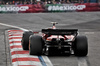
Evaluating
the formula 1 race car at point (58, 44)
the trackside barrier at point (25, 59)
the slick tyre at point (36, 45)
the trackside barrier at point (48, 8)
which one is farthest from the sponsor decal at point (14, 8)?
the slick tyre at point (36, 45)

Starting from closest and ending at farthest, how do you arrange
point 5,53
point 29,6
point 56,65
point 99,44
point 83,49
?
point 56,65 → point 83,49 → point 5,53 → point 99,44 → point 29,6

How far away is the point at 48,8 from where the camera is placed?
123ft

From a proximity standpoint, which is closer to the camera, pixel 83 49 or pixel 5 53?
pixel 83 49

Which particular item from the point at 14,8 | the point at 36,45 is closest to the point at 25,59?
the point at 36,45

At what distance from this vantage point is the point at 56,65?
9.25m

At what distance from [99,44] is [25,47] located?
3691 millimetres

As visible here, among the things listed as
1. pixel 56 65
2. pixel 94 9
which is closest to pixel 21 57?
pixel 56 65

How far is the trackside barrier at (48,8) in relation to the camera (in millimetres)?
35906

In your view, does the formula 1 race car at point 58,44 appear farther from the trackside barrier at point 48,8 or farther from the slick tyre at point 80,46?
the trackside barrier at point 48,8

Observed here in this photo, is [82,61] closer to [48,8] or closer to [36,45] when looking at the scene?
[36,45]

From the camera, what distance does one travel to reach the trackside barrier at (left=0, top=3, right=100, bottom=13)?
118 feet

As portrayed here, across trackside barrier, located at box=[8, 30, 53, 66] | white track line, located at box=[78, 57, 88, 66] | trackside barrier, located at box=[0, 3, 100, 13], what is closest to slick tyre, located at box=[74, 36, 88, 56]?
white track line, located at box=[78, 57, 88, 66]

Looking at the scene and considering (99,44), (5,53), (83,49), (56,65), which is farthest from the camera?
(99,44)

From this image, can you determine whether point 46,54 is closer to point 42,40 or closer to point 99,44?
point 42,40
